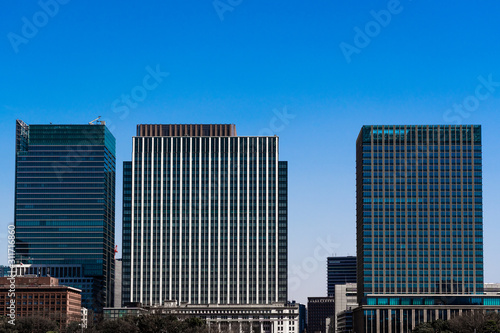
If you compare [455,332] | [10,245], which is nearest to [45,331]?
[10,245]

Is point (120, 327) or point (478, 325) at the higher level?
point (478, 325)

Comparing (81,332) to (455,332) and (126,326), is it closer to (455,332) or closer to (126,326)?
(126,326)

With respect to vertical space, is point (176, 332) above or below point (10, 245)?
below

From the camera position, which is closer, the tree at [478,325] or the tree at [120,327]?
the tree at [478,325]

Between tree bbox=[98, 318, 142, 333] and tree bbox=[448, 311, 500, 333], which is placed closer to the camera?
tree bbox=[448, 311, 500, 333]

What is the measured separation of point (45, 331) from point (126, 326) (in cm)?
2481

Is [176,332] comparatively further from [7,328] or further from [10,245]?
[10,245]

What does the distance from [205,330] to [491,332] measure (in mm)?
63233

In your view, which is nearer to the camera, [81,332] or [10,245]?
[10,245]

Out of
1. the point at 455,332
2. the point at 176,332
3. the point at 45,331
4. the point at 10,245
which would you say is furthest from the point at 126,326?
the point at 455,332

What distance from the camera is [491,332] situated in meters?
184

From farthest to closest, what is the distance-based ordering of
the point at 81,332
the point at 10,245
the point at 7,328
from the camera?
the point at 81,332 → the point at 7,328 → the point at 10,245

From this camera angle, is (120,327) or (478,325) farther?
(478,325)

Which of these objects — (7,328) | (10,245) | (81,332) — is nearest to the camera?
(10,245)
